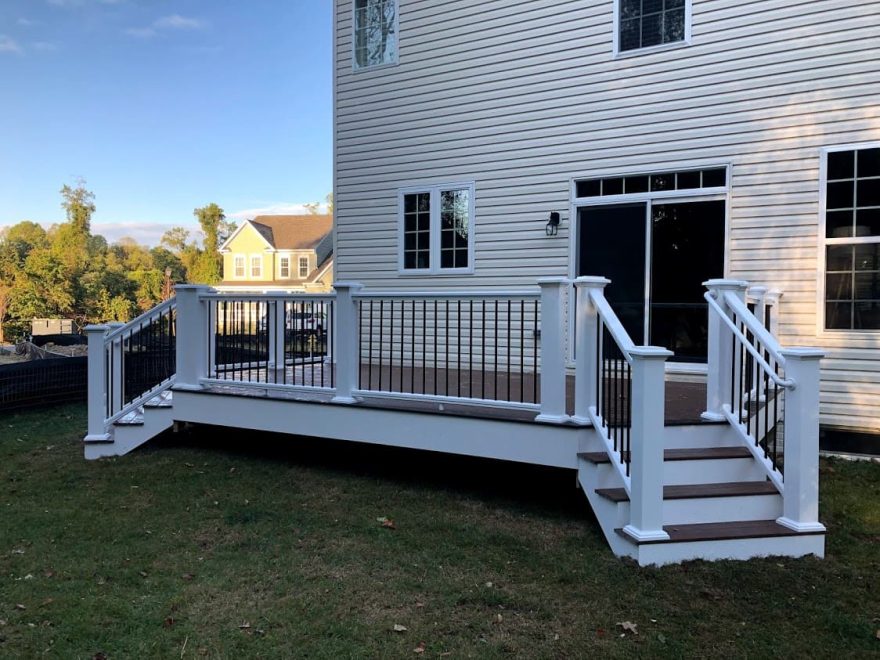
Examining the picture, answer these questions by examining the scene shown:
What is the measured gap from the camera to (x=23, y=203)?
5272cm

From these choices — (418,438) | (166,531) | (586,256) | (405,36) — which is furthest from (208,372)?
(405,36)

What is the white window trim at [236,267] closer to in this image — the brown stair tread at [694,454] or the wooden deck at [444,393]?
the wooden deck at [444,393]

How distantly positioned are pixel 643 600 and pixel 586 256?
487 centimetres

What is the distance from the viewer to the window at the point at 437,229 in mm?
8078

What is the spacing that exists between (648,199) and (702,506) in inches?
164

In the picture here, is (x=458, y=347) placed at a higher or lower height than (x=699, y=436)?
higher

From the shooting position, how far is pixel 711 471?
13.0 ft

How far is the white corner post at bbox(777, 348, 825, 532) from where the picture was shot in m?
3.52

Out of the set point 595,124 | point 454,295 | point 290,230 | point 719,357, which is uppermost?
point 290,230

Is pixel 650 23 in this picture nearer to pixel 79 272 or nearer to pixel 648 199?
pixel 648 199

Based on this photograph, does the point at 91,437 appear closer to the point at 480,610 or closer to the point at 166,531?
the point at 166,531

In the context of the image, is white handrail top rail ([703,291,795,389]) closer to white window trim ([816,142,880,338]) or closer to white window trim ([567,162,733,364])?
white window trim ([816,142,880,338])

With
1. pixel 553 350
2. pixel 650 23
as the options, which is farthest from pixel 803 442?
pixel 650 23

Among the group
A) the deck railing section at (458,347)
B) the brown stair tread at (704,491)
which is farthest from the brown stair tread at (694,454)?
the deck railing section at (458,347)
